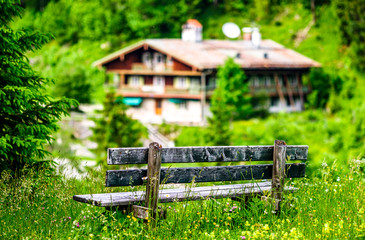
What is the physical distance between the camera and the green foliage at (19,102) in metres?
7.54

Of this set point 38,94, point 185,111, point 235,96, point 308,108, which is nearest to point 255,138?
point 235,96

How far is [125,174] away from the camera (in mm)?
5648

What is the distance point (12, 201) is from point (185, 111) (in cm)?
4280

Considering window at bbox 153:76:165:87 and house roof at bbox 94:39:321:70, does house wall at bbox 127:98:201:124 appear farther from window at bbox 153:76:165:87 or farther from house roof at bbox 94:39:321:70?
house roof at bbox 94:39:321:70

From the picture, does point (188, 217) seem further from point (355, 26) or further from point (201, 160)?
point (355, 26)

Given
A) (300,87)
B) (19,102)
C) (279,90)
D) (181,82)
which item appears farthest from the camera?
(300,87)

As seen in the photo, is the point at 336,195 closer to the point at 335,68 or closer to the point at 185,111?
the point at 185,111

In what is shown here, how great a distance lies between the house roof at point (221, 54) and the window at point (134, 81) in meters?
2.78

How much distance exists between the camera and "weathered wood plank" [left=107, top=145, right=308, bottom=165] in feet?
18.0

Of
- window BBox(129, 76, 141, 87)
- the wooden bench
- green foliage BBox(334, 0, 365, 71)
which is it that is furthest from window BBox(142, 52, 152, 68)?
the wooden bench

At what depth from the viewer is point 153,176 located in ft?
18.6

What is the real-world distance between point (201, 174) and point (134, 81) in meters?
46.8

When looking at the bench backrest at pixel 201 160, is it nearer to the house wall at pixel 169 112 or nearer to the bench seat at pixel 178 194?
the bench seat at pixel 178 194

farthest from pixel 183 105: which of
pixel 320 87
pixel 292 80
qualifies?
pixel 320 87
